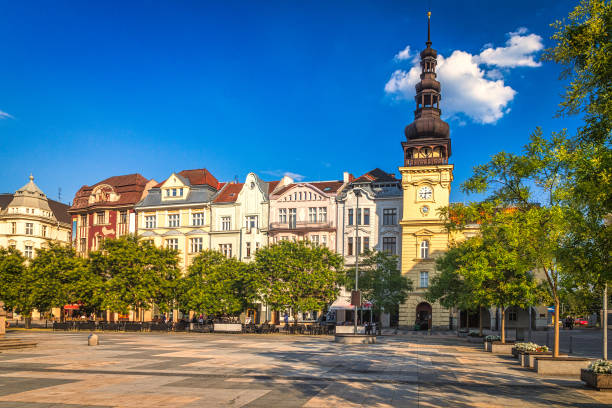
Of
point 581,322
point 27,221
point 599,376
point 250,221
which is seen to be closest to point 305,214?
point 250,221

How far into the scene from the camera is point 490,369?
22.0m

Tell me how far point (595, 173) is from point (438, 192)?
46822 millimetres

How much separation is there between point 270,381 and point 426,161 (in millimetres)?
45055

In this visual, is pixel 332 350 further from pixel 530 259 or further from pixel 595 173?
pixel 595 173

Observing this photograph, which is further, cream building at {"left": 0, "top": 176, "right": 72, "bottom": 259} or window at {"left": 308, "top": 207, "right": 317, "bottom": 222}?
cream building at {"left": 0, "top": 176, "right": 72, "bottom": 259}

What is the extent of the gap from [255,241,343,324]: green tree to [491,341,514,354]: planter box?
61.9 ft

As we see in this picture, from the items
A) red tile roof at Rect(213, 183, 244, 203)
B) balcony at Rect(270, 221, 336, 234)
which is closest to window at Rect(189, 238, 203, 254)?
red tile roof at Rect(213, 183, 244, 203)

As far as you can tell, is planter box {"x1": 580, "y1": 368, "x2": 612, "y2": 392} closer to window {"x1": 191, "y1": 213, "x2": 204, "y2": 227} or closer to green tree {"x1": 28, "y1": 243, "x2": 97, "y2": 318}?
green tree {"x1": 28, "y1": 243, "x2": 97, "y2": 318}

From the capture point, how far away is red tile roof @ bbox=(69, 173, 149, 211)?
71188 mm

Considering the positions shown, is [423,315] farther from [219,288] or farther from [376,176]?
[219,288]

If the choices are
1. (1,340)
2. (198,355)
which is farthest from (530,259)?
(1,340)

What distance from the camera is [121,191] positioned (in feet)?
240

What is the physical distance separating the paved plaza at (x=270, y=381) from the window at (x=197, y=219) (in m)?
39.3

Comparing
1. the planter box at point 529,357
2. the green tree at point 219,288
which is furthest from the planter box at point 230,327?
the planter box at point 529,357
